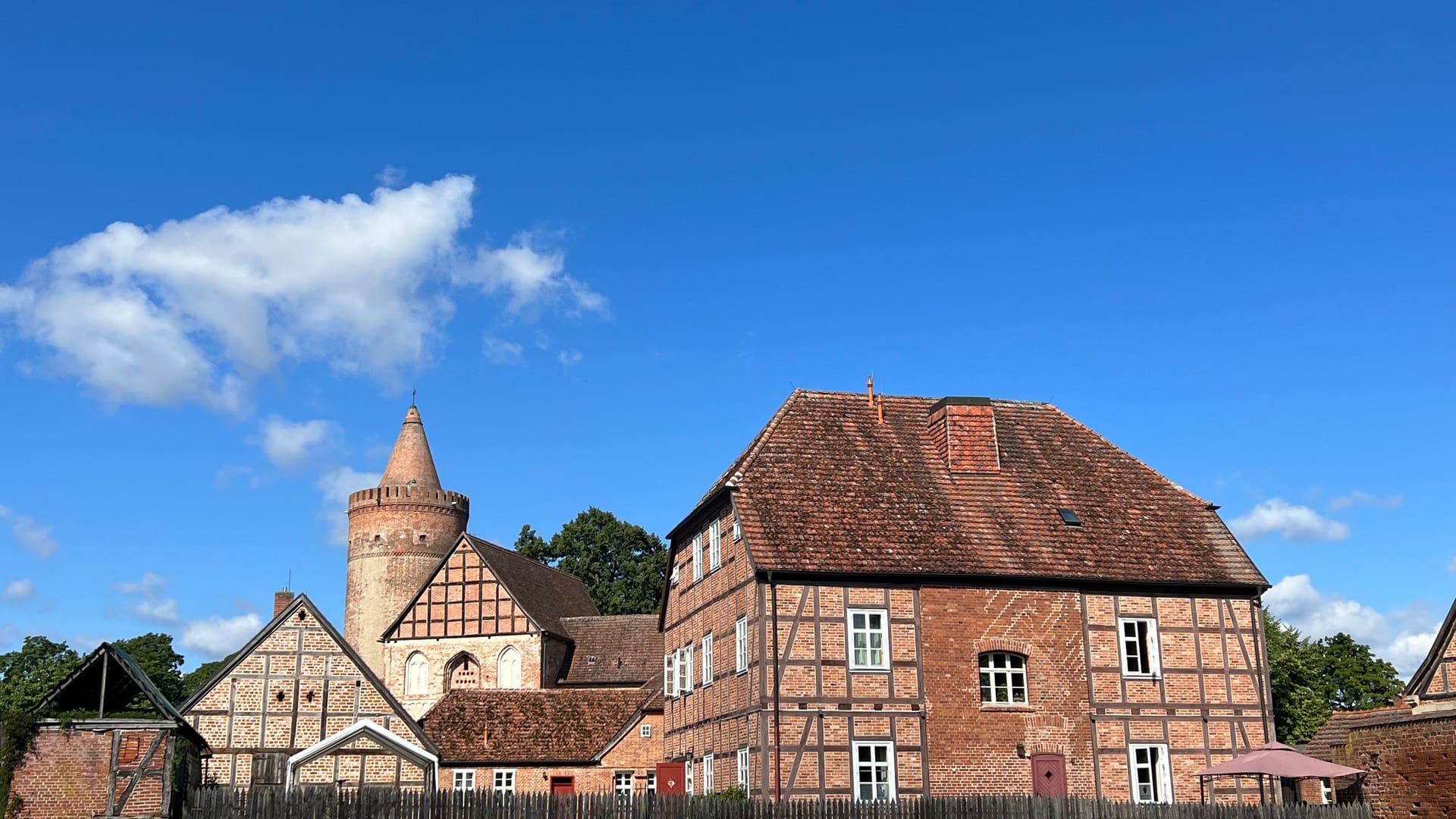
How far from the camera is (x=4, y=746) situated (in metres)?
26.3

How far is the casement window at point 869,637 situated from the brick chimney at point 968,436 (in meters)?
4.99

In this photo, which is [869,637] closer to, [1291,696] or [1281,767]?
[1281,767]

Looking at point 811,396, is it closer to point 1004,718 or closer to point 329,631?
point 1004,718

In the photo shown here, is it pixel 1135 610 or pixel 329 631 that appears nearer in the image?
pixel 1135 610

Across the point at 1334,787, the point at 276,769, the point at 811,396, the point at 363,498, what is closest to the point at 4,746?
the point at 276,769

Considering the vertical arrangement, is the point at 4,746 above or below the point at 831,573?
below

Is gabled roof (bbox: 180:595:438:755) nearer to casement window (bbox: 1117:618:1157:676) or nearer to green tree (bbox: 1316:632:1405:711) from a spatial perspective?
casement window (bbox: 1117:618:1157:676)

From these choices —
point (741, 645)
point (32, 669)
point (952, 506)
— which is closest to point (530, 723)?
point (741, 645)

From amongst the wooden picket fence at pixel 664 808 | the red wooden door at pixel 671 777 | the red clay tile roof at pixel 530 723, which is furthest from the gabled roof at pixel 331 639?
the wooden picket fence at pixel 664 808

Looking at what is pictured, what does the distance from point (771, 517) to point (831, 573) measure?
76.5 inches

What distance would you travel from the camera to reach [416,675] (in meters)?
49.3

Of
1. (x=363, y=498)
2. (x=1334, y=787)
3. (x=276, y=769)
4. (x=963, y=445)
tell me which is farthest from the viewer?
(x=363, y=498)

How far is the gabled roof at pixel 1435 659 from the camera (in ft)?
82.7

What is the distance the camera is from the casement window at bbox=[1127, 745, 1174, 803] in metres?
29.0
